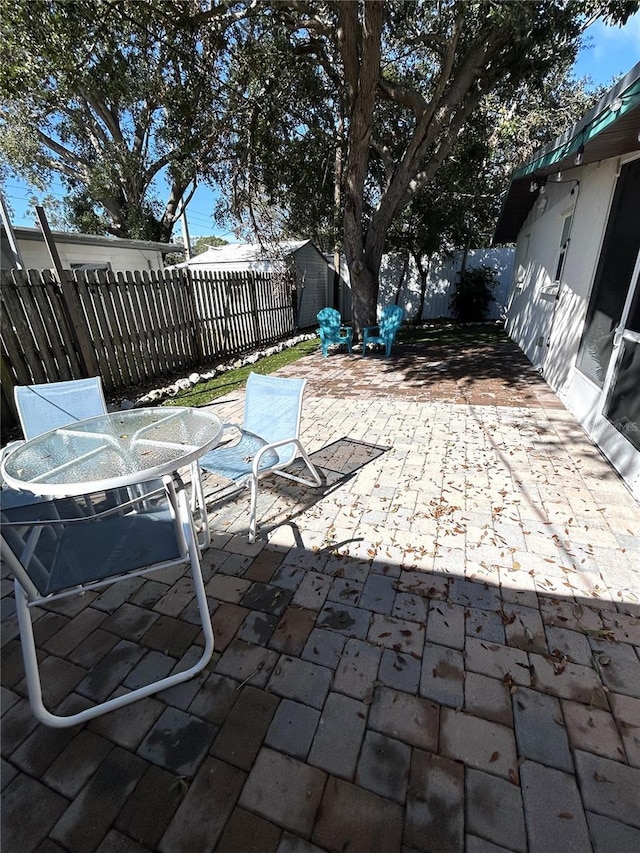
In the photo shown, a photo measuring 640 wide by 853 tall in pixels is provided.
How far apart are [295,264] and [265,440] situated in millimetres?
10392

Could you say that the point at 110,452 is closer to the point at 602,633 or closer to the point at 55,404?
the point at 55,404

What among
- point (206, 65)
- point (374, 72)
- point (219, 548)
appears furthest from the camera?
point (206, 65)

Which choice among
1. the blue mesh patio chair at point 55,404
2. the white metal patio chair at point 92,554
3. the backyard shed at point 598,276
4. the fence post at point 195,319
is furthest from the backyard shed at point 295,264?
the white metal patio chair at point 92,554

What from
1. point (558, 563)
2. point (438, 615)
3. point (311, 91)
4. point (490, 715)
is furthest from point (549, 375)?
point (311, 91)

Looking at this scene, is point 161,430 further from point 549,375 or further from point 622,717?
point 549,375

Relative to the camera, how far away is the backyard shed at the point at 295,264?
11.5 meters

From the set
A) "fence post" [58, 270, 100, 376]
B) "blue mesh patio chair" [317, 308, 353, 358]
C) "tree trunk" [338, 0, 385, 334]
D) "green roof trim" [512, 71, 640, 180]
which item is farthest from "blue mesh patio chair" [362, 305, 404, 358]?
"fence post" [58, 270, 100, 376]

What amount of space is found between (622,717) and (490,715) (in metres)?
0.53

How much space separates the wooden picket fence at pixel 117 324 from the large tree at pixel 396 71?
2.94 metres

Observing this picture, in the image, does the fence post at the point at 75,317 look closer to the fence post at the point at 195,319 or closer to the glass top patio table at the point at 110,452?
the fence post at the point at 195,319

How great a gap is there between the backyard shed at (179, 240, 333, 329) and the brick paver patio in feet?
33.4

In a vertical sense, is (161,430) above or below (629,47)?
below

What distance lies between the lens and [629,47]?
5.92 metres

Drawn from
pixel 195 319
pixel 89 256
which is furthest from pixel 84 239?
pixel 195 319
